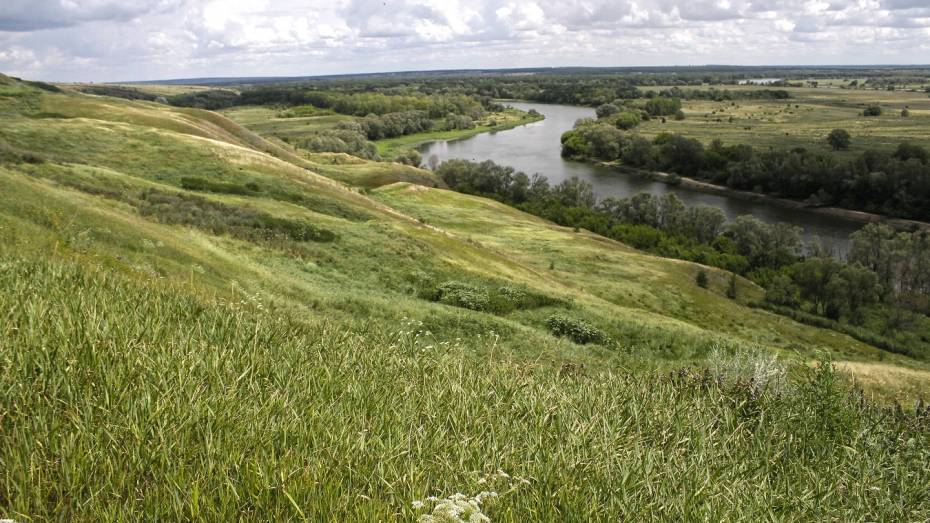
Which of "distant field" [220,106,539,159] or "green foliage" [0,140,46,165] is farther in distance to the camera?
"distant field" [220,106,539,159]

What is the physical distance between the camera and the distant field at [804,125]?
128250 millimetres

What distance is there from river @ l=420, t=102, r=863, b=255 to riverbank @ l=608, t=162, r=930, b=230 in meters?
1.10

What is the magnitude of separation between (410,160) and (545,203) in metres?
31.2

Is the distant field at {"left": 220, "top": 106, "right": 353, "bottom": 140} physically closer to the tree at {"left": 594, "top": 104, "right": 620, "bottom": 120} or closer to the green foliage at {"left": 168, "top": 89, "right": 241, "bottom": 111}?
the green foliage at {"left": 168, "top": 89, "right": 241, "bottom": 111}

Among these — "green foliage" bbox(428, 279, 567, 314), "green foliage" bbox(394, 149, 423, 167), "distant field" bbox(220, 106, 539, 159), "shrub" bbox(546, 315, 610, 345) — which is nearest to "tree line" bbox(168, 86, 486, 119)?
"distant field" bbox(220, 106, 539, 159)

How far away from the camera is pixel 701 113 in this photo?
195125mm

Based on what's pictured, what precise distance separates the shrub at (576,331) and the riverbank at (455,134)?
89206 millimetres

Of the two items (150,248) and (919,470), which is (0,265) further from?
(150,248)

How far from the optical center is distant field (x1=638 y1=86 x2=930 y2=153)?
128 m

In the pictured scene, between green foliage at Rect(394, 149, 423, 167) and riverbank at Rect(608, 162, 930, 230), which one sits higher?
green foliage at Rect(394, 149, 423, 167)

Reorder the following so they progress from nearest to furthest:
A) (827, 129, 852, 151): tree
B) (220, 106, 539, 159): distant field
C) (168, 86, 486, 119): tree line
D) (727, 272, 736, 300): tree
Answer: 1. (727, 272, 736, 300): tree
2. (827, 129, 852, 151): tree
3. (220, 106, 539, 159): distant field
4. (168, 86, 486, 119): tree line

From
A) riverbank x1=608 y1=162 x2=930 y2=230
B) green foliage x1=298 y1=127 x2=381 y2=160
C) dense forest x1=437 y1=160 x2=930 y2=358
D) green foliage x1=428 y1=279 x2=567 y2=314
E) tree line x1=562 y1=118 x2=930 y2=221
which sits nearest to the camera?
green foliage x1=428 y1=279 x2=567 y2=314

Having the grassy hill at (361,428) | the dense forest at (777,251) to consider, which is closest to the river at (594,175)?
the dense forest at (777,251)

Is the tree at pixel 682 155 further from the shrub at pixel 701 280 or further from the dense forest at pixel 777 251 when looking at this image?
the shrub at pixel 701 280
